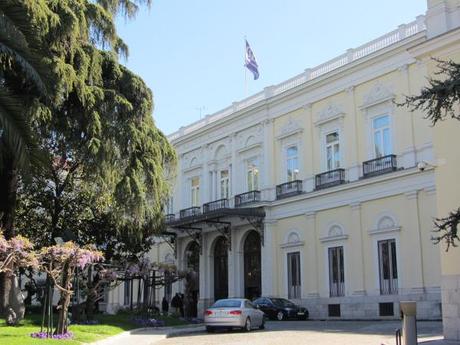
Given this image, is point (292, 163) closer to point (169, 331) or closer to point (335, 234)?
point (335, 234)

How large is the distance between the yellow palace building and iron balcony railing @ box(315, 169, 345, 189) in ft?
0.25

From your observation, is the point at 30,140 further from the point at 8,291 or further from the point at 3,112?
the point at 8,291

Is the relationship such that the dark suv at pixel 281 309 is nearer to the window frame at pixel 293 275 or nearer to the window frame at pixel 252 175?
the window frame at pixel 293 275

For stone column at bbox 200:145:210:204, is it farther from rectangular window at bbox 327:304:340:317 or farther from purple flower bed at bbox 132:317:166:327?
purple flower bed at bbox 132:317:166:327

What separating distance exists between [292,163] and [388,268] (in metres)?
9.69

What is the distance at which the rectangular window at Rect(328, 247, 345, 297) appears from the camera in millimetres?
35312

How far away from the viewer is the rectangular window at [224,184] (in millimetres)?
45138

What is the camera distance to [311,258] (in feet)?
122

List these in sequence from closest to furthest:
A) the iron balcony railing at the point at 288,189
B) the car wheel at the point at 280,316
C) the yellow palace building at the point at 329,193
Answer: the yellow palace building at the point at 329,193 < the car wheel at the point at 280,316 < the iron balcony railing at the point at 288,189

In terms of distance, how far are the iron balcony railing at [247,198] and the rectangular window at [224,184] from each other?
2.72m

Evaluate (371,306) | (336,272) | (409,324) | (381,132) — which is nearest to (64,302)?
(409,324)

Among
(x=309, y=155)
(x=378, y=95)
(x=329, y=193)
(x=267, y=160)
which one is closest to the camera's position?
(x=378, y=95)

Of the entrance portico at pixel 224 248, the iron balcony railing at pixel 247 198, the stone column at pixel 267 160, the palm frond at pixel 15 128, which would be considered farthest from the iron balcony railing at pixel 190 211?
the palm frond at pixel 15 128

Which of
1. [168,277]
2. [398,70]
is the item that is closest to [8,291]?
[168,277]
